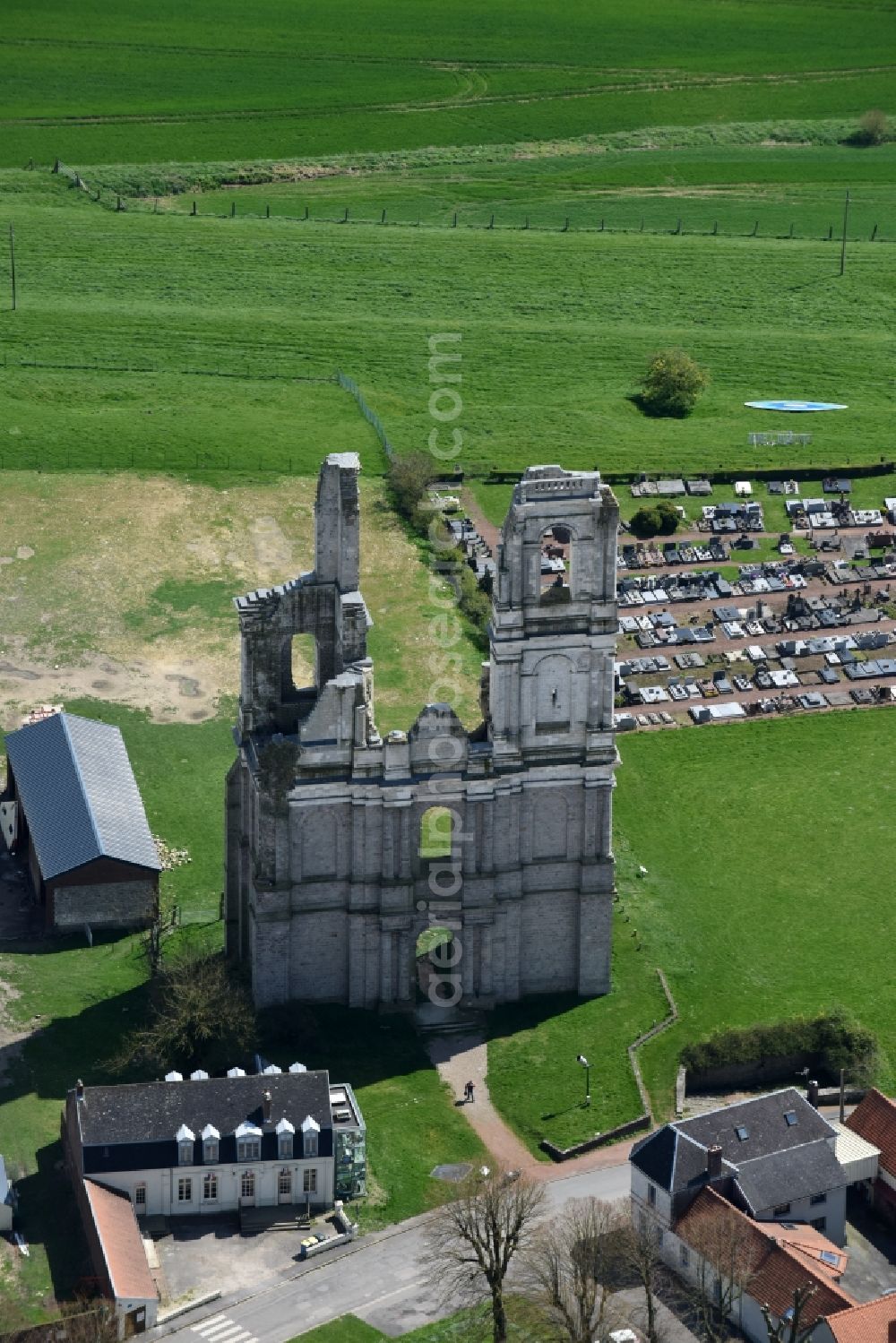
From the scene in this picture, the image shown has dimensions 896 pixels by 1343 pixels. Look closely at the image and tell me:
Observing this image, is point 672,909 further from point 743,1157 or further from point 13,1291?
point 13,1291

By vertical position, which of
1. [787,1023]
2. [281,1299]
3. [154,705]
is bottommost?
[281,1299]

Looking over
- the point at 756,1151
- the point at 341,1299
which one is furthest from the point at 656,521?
the point at 341,1299

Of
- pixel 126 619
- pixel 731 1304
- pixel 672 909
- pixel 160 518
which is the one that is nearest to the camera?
pixel 731 1304

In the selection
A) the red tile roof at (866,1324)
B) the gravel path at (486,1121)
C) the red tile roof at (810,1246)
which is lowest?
the red tile roof at (866,1324)

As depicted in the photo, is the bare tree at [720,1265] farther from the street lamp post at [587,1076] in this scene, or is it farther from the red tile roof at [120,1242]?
the red tile roof at [120,1242]

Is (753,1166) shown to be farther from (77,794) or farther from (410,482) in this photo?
(410,482)

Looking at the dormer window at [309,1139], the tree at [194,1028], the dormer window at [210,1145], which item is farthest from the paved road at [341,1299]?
the tree at [194,1028]

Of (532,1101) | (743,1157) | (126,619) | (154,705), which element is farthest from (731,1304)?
(126,619)
